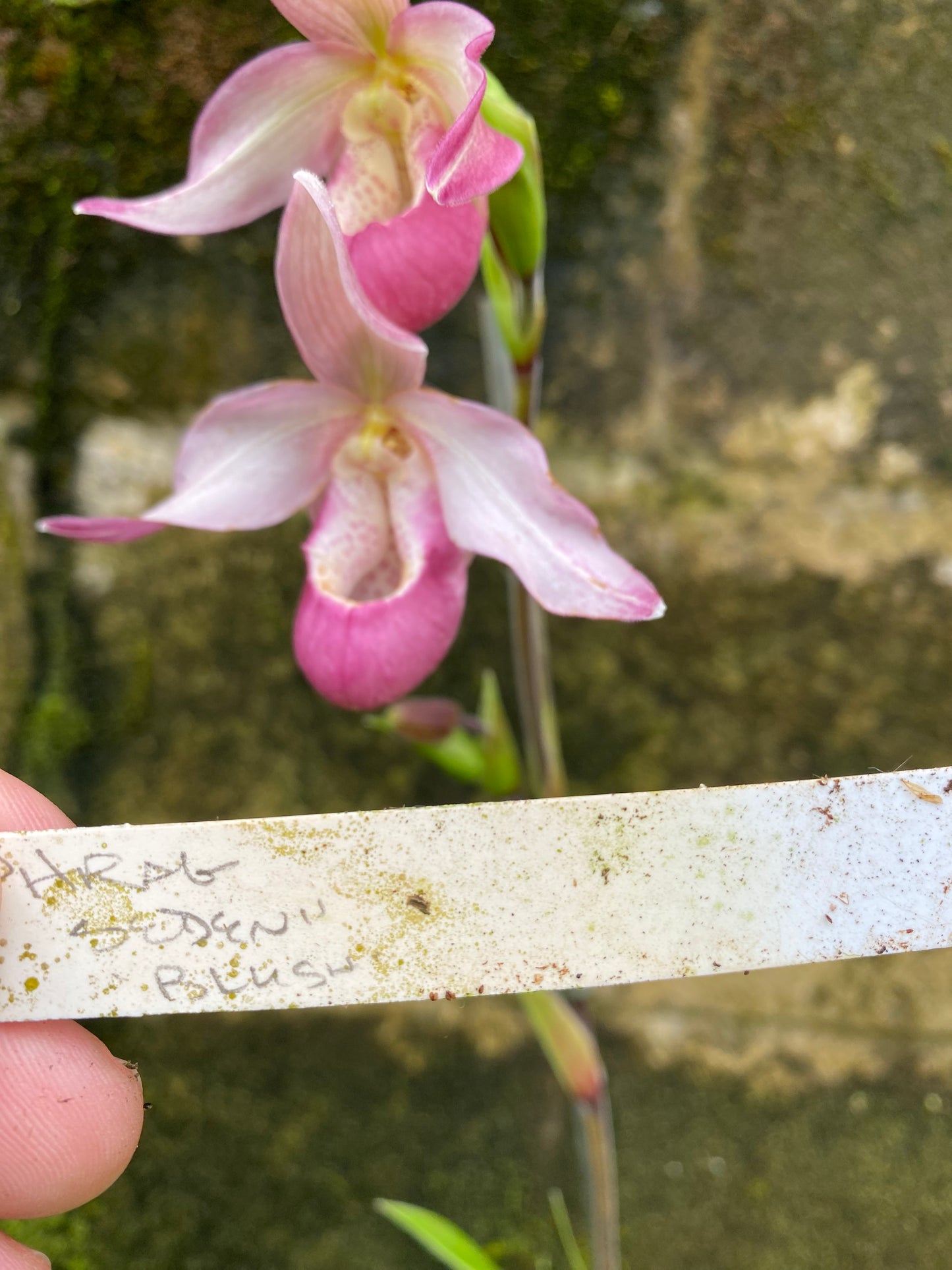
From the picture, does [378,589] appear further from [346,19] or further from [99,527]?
[346,19]

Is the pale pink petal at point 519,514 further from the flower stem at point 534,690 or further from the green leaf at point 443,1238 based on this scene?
the green leaf at point 443,1238

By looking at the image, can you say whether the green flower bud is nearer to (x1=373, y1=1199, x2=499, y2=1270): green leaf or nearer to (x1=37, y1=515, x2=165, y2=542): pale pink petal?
(x1=37, y1=515, x2=165, y2=542): pale pink petal

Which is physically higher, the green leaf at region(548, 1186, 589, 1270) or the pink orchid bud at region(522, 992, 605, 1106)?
the pink orchid bud at region(522, 992, 605, 1106)

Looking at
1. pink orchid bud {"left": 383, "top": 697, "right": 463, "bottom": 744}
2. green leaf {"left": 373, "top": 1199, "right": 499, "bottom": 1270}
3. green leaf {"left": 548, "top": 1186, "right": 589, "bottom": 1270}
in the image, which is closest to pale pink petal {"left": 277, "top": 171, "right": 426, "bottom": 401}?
pink orchid bud {"left": 383, "top": 697, "right": 463, "bottom": 744}

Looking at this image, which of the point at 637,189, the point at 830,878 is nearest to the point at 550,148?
the point at 637,189

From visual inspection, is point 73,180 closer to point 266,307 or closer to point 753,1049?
point 266,307

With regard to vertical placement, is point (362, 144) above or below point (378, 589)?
above

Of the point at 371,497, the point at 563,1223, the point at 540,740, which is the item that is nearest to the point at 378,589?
the point at 371,497

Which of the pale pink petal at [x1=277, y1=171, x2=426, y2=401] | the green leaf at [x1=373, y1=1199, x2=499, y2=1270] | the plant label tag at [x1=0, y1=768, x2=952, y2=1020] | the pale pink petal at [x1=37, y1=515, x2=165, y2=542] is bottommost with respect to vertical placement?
the green leaf at [x1=373, y1=1199, x2=499, y2=1270]
